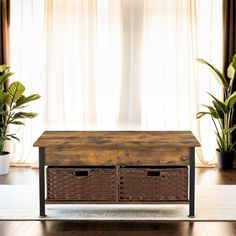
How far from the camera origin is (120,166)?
12.5 ft

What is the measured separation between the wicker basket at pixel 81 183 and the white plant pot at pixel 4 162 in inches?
63.9

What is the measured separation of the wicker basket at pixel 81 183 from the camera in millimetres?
3783

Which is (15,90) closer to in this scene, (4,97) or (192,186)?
(4,97)

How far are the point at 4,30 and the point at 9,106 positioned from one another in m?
0.89

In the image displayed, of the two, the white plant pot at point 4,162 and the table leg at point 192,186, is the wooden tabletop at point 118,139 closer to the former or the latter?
the table leg at point 192,186

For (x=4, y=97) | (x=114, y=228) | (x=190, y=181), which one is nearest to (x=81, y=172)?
(x=114, y=228)

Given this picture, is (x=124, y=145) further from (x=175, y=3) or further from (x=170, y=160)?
(x=175, y=3)

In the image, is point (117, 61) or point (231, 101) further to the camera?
point (117, 61)

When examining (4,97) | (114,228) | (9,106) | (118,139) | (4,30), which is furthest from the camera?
(4,30)

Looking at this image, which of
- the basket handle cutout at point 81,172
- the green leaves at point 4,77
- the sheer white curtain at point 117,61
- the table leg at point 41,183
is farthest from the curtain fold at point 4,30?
the basket handle cutout at point 81,172

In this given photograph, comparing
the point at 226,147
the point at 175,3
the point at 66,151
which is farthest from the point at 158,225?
the point at 175,3

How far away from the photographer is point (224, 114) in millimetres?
5352

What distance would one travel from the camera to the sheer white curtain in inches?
217

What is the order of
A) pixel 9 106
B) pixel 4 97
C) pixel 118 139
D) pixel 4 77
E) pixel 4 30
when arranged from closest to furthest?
pixel 118 139 < pixel 4 97 < pixel 4 77 < pixel 9 106 < pixel 4 30
